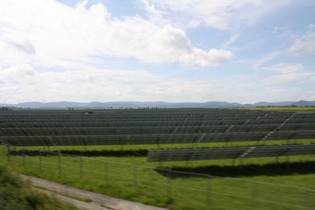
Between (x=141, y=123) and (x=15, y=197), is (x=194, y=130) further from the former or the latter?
(x=15, y=197)

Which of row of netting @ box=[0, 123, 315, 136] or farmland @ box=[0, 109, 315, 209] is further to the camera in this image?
row of netting @ box=[0, 123, 315, 136]

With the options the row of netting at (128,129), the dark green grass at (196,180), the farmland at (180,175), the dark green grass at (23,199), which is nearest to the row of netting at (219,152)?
the farmland at (180,175)

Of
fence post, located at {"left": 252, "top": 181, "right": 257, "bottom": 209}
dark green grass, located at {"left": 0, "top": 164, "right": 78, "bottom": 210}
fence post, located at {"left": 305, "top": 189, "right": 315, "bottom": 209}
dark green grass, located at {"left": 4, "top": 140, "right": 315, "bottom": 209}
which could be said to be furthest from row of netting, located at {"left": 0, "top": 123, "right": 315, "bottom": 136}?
fence post, located at {"left": 305, "top": 189, "right": 315, "bottom": 209}

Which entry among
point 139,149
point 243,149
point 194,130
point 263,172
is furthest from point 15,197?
point 194,130

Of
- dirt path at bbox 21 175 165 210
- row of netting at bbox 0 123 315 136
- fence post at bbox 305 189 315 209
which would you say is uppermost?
row of netting at bbox 0 123 315 136

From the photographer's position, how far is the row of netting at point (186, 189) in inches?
286

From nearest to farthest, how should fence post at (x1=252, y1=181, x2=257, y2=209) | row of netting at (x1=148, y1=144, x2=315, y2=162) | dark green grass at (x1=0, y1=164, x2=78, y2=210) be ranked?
dark green grass at (x1=0, y1=164, x2=78, y2=210) < fence post at (x1=252, y1=181, x2=257, y2=209) < row of netting at (x1=148, y1=144, x2=315, y2=162)

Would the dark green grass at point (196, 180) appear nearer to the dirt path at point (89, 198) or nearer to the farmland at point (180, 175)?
the farmland at point (180, 175)

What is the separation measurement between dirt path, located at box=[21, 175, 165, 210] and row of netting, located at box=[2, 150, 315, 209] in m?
0.38

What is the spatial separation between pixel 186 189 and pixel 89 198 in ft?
12.9

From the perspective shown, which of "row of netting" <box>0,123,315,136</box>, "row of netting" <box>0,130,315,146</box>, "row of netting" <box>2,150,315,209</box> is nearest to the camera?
"row of netting" <box>2,150,315,209</box>

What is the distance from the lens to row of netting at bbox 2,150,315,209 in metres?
7.25

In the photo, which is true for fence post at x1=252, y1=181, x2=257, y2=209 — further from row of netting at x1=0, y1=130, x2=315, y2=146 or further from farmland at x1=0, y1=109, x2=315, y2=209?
row of netting at x1=0, y1=130, x2=315, y2=146

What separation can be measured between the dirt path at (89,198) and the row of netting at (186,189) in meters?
0.38
